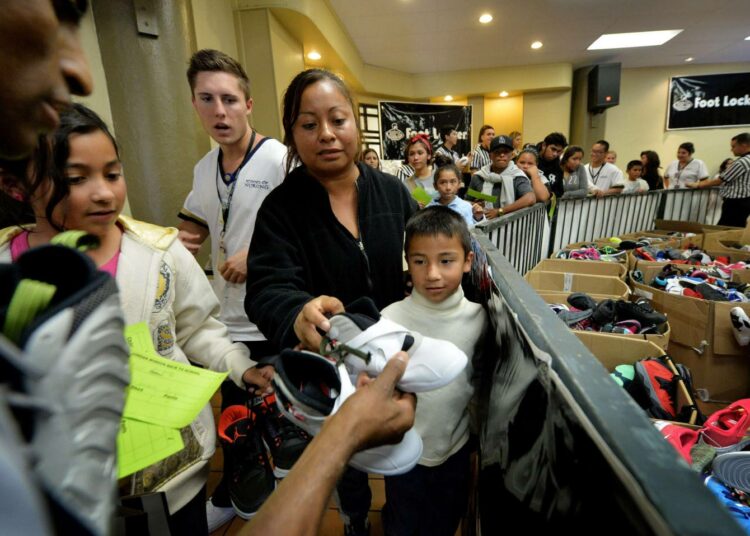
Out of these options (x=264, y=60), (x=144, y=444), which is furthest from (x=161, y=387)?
(x=264, y=60)

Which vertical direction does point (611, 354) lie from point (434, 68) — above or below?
below

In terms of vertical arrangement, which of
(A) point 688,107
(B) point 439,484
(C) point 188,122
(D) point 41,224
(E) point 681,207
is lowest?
(B) point 439,484

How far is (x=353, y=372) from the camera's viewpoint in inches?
34.2

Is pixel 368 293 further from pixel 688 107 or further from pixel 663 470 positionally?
pixel 688 107

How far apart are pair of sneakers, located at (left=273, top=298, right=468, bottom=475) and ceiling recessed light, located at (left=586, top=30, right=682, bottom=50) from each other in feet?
30.2

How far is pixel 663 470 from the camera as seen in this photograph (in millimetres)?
355

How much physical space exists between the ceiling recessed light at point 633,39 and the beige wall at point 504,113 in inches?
88.5

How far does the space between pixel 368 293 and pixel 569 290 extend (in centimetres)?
221

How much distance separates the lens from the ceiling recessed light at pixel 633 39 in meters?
7.36

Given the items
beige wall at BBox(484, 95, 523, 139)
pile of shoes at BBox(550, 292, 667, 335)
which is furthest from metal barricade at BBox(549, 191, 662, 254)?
beige wall at BBox(484, 95, 523, 139)

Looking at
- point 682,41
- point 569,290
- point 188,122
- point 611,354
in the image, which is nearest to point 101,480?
point 611,354

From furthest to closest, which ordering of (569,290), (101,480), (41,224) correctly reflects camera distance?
1. (569,290)
2. (41,224)
3. (101,480)

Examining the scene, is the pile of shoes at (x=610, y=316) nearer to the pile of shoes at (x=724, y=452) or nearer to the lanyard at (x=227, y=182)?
the pile of shoes at (x=724, y=452)

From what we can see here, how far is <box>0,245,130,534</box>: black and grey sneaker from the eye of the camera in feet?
0.90
